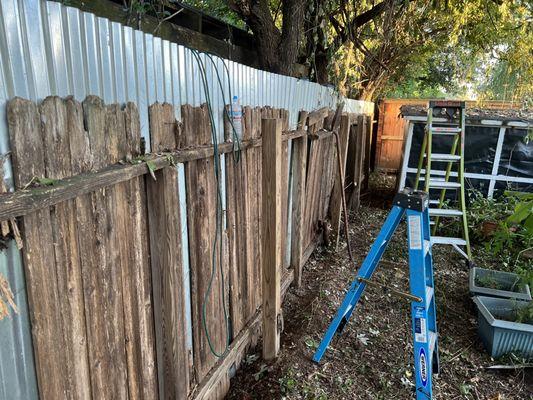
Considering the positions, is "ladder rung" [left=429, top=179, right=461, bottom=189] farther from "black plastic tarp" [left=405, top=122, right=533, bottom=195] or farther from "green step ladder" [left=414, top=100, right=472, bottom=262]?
"black plastic tarp" [left=405, top=122, right=533, bottom=195]

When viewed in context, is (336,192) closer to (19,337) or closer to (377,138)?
→ (19,337)

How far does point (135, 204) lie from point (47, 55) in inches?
27.0

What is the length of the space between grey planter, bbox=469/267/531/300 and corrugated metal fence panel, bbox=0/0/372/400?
11.3ft

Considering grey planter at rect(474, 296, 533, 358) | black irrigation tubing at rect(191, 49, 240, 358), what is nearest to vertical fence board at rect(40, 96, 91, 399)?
black irrigation tubing at rect(191, 49, 240, 358)

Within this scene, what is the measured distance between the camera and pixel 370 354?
10.1 ft

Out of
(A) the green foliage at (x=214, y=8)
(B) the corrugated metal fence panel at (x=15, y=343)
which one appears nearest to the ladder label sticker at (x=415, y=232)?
(B) the corrugated metal fence panel at (x=15, y=343)

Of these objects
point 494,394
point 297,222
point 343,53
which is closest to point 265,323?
point 297,222

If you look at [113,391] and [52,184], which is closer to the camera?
[52,184]

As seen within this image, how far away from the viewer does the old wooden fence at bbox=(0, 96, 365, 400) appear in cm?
109

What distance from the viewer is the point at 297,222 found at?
3.84 m

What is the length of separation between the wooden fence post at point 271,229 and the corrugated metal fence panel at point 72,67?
666mm

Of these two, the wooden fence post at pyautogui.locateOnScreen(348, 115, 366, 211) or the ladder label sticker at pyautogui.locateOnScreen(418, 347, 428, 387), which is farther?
the wooden fence post at pyautogui.locateOnScreen(348, 115, 366, 211)

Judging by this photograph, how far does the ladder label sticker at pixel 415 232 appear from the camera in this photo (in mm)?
2365

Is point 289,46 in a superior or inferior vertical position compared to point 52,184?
superior
